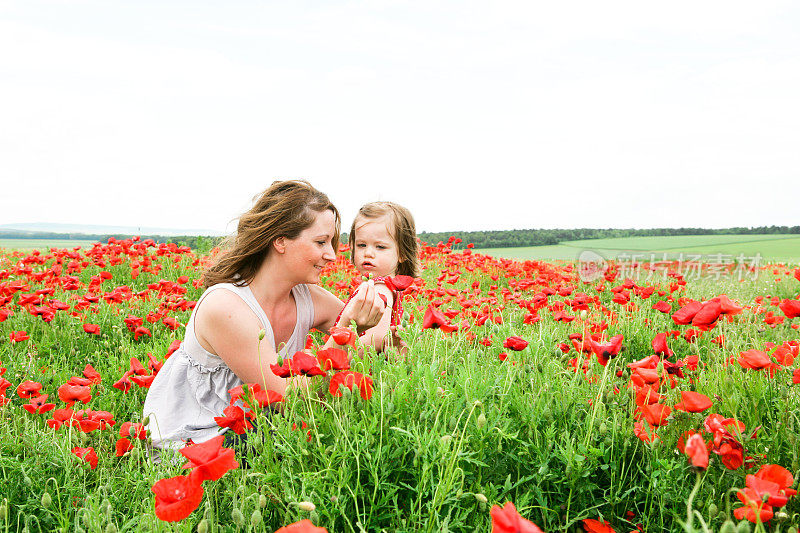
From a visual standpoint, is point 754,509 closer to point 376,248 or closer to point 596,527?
point 596,527

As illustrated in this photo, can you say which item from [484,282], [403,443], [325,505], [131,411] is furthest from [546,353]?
[484,282]

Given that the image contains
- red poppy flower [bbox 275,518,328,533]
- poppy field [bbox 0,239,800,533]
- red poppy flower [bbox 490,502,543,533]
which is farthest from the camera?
poppy field [bbox 0,239,800,533]

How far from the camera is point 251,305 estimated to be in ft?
9.99

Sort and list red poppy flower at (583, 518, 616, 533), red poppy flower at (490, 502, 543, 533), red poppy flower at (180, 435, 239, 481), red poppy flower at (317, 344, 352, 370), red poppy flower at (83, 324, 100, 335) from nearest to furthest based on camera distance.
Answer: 1. red poppy flower at (490, 502, 543, 533)
2. red poppy flower at (180, 435, 239, 481)
3. red poppy flower at (583, 518, 616, 533)
4. red poppy flower at (317, 344, 352, 370)
5. red poppy flower at (83, 324, 100, 335)

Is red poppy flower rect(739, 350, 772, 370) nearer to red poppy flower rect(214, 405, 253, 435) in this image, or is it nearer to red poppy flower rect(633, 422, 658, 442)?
red poppy flower rect(633, 422, 658, 442)

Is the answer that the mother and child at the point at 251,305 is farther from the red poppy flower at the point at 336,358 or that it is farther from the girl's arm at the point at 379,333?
the red poppy flower at the point at 336,358

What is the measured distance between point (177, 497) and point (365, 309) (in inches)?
49.4

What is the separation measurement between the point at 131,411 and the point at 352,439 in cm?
242

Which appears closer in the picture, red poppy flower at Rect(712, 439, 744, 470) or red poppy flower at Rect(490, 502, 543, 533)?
red poppy flower at Rect(490, 502, 543, 533)

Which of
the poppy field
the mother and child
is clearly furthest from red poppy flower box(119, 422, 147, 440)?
the mother and child

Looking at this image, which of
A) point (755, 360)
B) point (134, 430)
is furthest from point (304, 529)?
point (755, 360)

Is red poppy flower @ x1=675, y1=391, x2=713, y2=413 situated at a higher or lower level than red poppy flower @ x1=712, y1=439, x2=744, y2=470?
higher

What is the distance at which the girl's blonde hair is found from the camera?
3559 millimetres

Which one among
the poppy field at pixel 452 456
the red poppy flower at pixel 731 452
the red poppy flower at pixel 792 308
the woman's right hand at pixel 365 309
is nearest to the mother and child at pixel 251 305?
the woman's right hand at pixel 365 309
